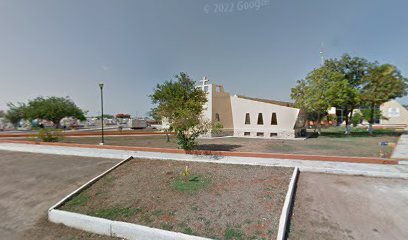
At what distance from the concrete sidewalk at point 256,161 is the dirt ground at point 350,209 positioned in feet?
1.31

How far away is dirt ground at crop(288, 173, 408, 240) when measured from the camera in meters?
4.01

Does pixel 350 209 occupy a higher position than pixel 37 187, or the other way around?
pixel 350 209

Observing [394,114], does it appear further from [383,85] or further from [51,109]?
[51,109]

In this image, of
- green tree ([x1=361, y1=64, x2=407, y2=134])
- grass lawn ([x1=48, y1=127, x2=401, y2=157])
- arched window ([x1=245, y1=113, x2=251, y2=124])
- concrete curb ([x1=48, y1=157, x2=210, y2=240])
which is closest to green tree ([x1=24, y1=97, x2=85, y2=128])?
grass lawn ([x1=48, y1=127, x2=401, y2=157])

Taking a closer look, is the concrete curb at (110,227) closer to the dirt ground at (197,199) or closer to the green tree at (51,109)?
the dirt ground at (197,199)

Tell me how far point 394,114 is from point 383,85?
36560mm

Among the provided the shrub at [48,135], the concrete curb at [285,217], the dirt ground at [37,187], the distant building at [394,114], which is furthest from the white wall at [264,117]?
the distant building at [394,114]

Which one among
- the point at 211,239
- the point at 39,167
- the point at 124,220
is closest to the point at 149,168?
the point at 124,220

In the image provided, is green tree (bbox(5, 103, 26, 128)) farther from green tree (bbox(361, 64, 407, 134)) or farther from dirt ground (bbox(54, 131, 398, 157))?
green tree (bbox(361, 64, 407, 134))

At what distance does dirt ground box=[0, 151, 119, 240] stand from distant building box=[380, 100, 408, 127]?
195 ft

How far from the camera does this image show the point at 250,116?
21.4 meters

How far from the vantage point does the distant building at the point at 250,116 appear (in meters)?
19.5

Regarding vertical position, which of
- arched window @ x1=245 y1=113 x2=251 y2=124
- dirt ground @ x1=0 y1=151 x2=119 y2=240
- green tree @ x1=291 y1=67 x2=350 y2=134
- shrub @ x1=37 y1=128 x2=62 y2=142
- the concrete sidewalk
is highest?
green tree @ x1=291 y1=67 x2=350 y2=134

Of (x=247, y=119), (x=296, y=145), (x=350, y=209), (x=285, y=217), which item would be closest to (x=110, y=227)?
(x=285, y=217)
